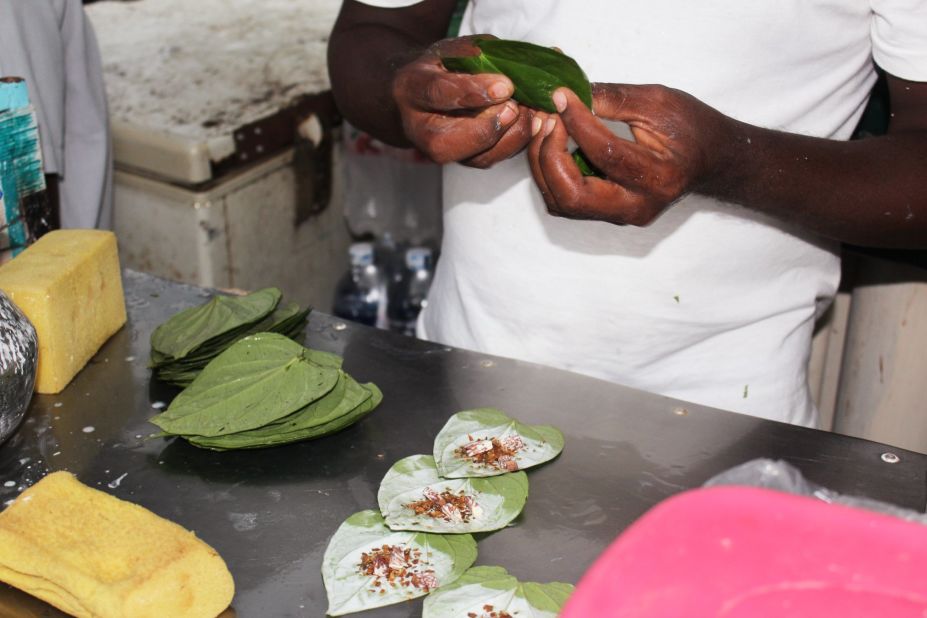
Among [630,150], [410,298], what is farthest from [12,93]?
[410,298]

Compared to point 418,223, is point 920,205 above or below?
above

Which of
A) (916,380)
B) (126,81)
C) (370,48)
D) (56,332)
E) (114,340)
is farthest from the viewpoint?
(126,81)

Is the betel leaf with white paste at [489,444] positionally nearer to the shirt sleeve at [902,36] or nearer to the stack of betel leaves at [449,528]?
the stack of betel leaves at [449,528]

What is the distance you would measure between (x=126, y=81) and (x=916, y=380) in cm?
164

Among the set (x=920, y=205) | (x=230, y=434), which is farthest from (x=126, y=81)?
(x=920, y=205)

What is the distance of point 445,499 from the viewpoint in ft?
2.97

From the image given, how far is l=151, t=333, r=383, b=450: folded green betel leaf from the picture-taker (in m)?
0.97

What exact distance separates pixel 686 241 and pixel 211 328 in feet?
1.85

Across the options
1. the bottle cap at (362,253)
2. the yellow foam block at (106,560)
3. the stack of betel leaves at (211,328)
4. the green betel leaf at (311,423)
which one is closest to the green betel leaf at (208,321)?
the stack of betel leaves at (211,328)

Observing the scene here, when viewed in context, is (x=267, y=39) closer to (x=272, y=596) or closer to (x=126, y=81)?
(x=126, y=81)

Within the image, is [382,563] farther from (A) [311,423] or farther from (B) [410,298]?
(B) [410,298]

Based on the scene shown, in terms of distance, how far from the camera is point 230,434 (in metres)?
0.96

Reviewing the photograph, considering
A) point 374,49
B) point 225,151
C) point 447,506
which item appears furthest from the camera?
point 225,151

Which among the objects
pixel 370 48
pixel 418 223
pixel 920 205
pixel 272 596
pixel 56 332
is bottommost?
pixel 418 223
